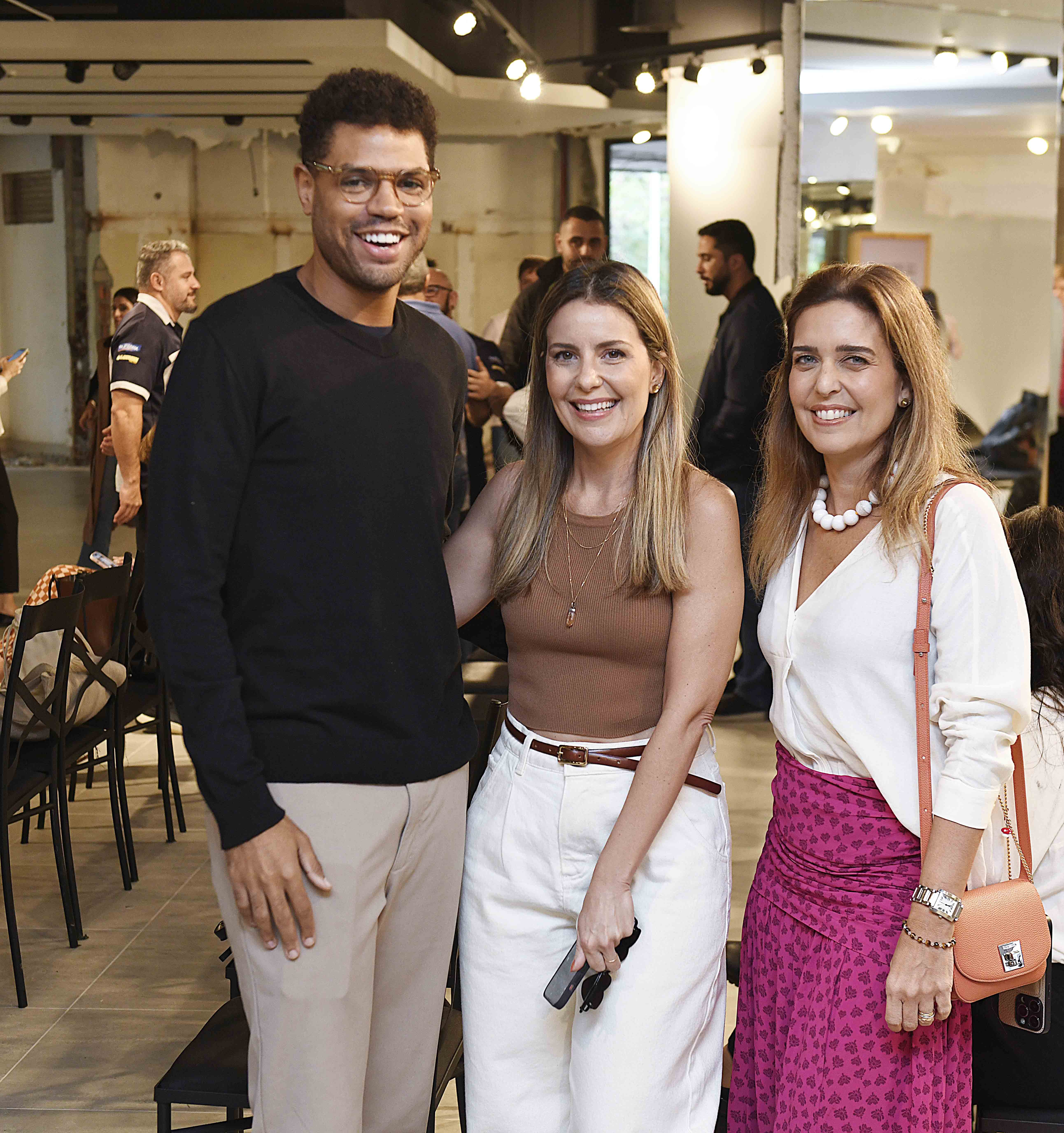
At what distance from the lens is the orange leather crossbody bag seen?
1.64m

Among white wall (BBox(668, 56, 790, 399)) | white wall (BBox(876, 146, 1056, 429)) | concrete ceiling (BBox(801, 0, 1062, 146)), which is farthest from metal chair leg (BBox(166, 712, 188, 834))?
white wall (BBox(876, 146, 1056, 429))

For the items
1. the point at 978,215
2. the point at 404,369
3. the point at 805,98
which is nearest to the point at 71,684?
the point at 404,369

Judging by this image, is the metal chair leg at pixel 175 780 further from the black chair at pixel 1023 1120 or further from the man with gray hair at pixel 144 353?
the black chair at pixel 1023 1120

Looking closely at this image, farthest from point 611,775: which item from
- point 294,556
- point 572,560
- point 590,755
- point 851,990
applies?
point 294,556

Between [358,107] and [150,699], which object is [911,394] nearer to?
[358,107]

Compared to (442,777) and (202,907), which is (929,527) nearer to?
(442,777)

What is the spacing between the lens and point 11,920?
3.10 meters

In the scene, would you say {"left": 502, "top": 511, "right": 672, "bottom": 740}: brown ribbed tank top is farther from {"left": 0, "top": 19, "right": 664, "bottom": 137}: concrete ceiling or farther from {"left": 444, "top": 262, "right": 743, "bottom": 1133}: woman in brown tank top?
{"left": 0, "top": 19, "right": 664, "bottom": 137}: concrete ceiling

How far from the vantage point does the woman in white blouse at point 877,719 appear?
1.63 m

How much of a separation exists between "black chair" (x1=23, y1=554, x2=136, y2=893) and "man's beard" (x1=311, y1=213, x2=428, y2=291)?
1.99m

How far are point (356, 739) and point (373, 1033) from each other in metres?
0.47

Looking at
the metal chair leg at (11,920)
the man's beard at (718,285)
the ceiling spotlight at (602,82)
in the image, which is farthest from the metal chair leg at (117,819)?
the ceiling spotlight at (602,82)

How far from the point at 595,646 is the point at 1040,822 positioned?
2.57 ft

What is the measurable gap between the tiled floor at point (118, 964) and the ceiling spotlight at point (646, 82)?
2.98m
